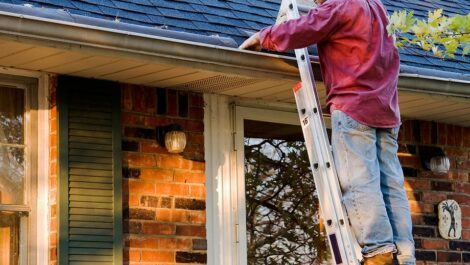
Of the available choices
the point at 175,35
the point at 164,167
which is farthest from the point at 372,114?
the point at 164,167

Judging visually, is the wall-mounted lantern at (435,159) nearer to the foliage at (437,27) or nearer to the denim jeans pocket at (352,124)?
the denim jeans pocket at (352,124)

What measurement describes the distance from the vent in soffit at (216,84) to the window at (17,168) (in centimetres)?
97

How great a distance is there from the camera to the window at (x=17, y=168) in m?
7.57

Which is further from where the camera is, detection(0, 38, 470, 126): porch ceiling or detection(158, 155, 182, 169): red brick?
detection(158, 155, 182, 169): red brick

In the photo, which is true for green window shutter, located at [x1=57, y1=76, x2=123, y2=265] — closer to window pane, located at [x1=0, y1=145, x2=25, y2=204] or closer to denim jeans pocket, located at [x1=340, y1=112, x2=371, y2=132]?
window pane, located at [x1=0, y1=145, x2=25, y2=204]

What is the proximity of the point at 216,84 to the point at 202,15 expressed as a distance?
0.44 meters

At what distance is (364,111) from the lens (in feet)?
21.9

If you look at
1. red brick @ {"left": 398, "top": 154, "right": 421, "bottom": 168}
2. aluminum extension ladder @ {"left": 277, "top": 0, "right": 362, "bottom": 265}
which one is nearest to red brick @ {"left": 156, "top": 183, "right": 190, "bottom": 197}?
aluminum extension ladder @ {"left": 277, "top": 0, "right": 362, "bottom": 265}

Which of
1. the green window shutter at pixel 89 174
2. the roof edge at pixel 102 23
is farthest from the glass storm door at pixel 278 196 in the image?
the roof edge at pixel 102 23

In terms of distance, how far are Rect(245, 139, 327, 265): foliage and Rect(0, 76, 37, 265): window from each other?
163 centimetres

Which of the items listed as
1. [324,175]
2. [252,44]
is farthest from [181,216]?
[324,175]

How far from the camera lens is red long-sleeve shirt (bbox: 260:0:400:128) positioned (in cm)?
671

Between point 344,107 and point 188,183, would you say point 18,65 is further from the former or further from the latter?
point 344,107

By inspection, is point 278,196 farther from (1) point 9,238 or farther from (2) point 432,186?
(1) point 9,238
